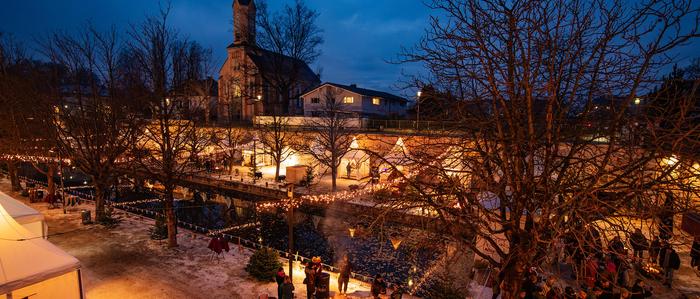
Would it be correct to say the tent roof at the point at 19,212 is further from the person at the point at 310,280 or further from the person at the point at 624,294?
the person at the point at 624,294

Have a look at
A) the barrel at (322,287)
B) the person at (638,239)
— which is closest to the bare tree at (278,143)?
the barrel at (322,287)

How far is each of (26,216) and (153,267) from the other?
3.99 meters

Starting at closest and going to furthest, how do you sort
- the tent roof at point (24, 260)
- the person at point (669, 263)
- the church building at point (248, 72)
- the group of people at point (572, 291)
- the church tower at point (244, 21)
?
the tent roof at point (24, 260), the group of people at point (572, 291), the person at point (669, 263), the church building at point (248, 72), the church tower at point (244, 21)

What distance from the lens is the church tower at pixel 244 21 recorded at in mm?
48575

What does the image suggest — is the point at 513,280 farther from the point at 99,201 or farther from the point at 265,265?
the point at 99,201

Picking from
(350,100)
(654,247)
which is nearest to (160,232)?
(654,247)

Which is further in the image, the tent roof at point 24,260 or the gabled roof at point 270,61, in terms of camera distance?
the gabled roof at point 270,61

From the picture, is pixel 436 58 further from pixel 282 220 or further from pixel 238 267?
pixel 282 220

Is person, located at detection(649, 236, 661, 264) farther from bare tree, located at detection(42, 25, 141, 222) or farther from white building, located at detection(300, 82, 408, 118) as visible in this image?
white building, located at detection(300, 82, 408, 118)

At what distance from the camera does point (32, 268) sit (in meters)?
7.41

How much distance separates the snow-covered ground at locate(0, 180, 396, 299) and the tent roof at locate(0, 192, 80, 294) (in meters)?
2.94

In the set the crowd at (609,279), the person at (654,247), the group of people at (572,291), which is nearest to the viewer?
the person at (654,247)

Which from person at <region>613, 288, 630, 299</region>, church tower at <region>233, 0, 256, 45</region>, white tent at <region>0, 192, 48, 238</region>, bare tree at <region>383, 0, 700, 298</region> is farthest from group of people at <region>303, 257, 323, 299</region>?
church tower at <region>233, 0, 256, 45</region>

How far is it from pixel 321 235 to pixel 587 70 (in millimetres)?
15719
